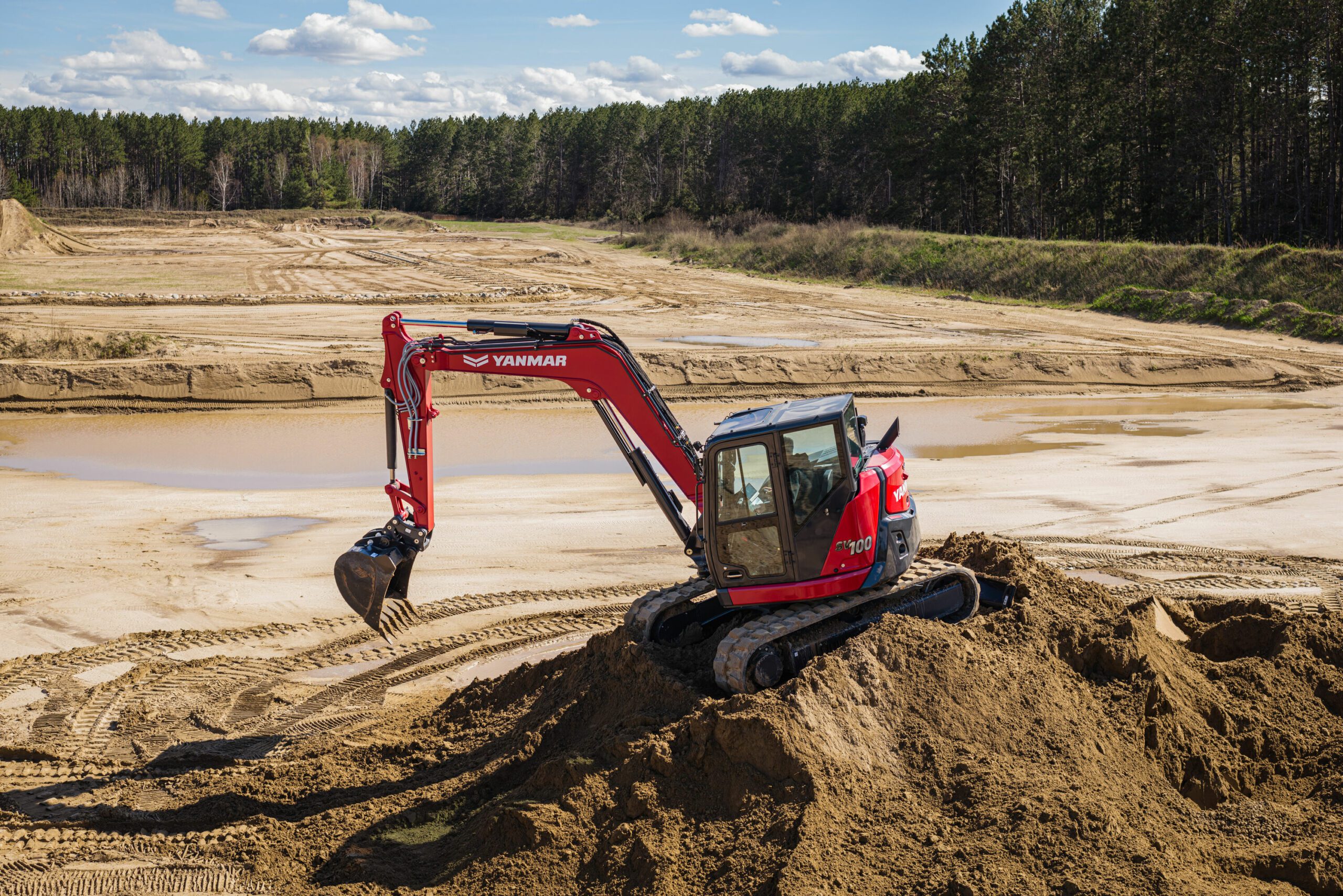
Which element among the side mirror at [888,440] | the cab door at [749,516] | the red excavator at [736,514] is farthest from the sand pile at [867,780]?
the side mirror at [888,440]

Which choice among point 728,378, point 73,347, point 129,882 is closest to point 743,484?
point 129,882

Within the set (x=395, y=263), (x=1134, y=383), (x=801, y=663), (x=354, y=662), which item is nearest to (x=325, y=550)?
(x=354, y=662)

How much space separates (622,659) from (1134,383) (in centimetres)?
2076

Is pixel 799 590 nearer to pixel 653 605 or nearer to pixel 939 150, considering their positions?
pixel 653 605

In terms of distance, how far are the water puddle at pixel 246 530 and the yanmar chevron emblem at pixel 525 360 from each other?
21.9 ft

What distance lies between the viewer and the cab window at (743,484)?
7.79 m

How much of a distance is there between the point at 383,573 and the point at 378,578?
0.17 ft

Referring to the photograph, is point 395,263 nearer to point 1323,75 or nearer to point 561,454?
point 561,454

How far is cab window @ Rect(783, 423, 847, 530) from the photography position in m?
7.77

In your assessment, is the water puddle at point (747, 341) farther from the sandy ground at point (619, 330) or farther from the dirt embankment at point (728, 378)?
the dirt embankment at point (728, 378)

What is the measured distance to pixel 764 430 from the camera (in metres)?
7.70

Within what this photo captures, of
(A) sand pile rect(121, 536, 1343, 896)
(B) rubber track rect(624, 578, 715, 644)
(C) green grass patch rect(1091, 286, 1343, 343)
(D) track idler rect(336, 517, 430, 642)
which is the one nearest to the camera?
(A) sand pile rect(121, 536, 1343, 896)

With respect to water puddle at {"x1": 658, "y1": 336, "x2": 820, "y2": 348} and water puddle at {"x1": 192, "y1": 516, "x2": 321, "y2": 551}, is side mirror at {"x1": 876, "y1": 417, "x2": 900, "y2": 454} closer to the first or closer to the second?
water puddle at {"x1": 192, "y1": 516, "x2": 321, "y2": 551}

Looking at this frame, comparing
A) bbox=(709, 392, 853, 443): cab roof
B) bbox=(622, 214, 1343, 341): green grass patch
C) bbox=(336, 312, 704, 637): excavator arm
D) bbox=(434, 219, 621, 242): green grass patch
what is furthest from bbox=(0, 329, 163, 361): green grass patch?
bbox=(434, 219, 621, 242): green grass patch
